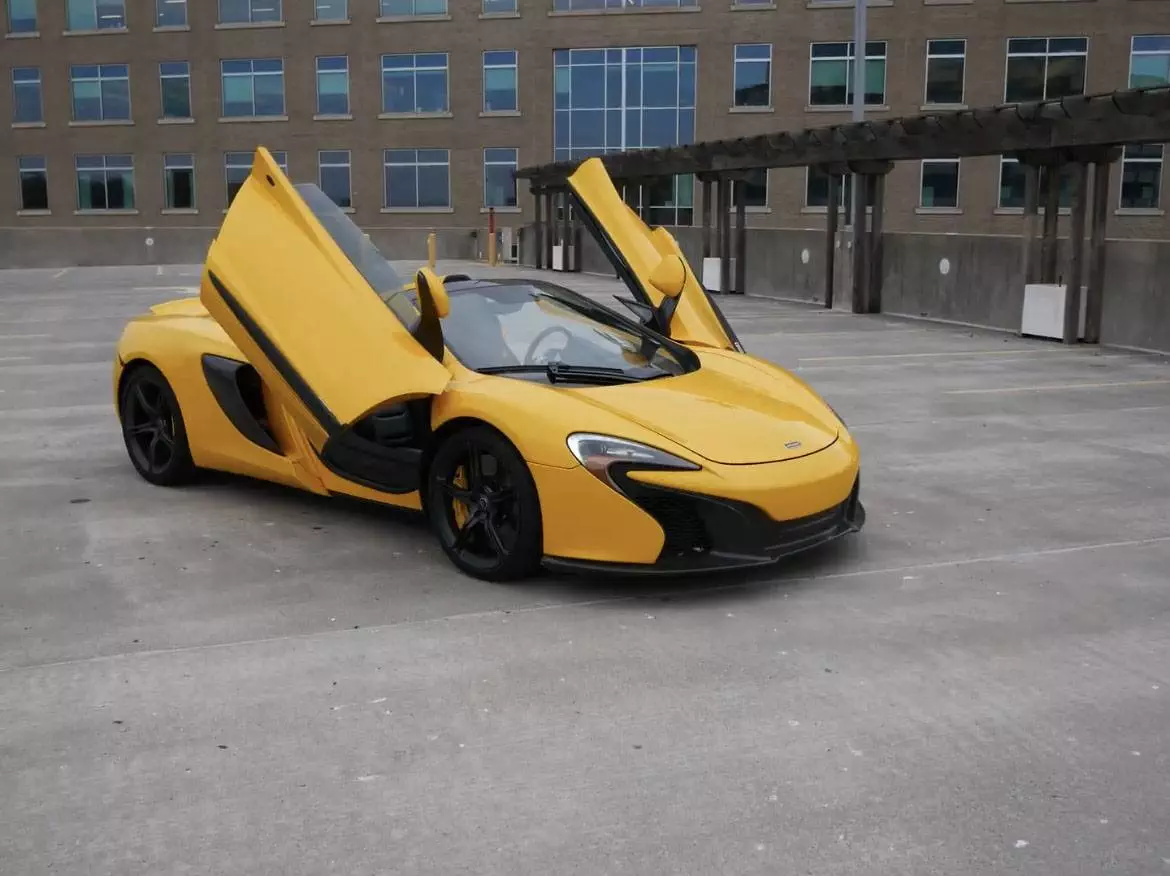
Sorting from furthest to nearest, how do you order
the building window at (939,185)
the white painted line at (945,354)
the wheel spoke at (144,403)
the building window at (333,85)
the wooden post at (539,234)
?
the building window at (333,85), the building window at (939,185), the wooden post at (539,234), the white painted line at (945,354), the wheel spoke at (144,403)

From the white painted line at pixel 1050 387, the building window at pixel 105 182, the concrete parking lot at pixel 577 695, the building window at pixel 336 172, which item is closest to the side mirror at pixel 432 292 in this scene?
the concrete parking lot at pixel 577 695

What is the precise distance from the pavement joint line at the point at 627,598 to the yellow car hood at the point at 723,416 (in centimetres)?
59

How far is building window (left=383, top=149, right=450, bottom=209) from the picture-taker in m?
51.6

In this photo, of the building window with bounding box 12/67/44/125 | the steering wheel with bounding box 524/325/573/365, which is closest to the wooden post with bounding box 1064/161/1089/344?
the steering wheel with bounding box 524/325/573/365

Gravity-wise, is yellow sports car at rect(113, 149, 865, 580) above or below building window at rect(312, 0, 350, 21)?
below

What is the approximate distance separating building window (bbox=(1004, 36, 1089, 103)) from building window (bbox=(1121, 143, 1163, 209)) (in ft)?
11.1

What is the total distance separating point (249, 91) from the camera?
171 feet

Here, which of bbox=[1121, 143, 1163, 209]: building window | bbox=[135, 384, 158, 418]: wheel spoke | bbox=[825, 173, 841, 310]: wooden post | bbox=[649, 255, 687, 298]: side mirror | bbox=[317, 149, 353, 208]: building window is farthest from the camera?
bbox=[317, 149, 353, 208]: building window

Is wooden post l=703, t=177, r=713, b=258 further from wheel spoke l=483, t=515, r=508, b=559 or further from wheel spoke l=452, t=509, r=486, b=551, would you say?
wheel spoke l=483, t=515, r=508, b=559

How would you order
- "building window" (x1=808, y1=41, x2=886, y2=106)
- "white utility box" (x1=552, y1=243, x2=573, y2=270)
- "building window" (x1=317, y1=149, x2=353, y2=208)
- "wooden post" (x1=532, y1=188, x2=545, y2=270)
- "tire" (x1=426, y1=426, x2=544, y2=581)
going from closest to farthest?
"tire" (x1=426, y1=426, x2=544, y2=581) < "white utility box" (x1=552, y1=243, x2=573, y2=270) < "wooden post" (x1=532, y1=188, x2=545, y2=270) < "building window" (x1=808, y1=41, x2=886, y2=106) < "building window" (x1=317, y1=149, x2=353, y2=208)

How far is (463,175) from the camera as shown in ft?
169

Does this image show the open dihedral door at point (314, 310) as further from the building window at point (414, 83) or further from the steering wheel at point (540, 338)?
the building window at point (414, 83)

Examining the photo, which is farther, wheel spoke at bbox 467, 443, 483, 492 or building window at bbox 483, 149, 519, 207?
building window at bbox 483, 149, 519, 207

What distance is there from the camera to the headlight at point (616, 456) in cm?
530
